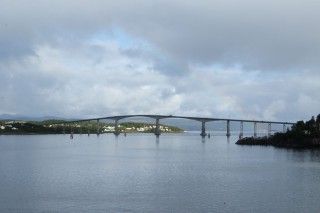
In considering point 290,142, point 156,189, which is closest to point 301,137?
point 290,142

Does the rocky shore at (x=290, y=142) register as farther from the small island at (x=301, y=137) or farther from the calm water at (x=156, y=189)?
the calm water at (x=156, y=189)

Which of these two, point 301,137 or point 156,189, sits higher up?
point 301,137

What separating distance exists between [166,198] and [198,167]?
74.2 ft

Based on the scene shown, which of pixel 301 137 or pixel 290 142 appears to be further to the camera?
pixel 290 142

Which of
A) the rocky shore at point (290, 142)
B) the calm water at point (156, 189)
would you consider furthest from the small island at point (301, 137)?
the calm water at point (156, 189)

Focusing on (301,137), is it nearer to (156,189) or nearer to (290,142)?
(290,142)

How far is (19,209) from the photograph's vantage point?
27984 mm

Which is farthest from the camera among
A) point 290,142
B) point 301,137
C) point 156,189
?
point 290,142

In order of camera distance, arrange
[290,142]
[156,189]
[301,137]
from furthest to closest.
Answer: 1. [290,142]
2. [301,137]
3. [156,189]

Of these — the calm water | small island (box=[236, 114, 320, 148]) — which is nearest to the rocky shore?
small island (box=[236, 114, 320, 148])

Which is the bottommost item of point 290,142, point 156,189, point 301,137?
point 156,189

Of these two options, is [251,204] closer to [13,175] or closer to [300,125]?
[13,175]

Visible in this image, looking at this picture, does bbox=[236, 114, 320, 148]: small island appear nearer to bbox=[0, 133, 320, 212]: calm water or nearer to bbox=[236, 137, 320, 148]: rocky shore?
bbox=[236, 137, 320, 148]: rocky shore

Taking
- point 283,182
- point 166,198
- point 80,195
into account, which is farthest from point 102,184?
point 283,182
